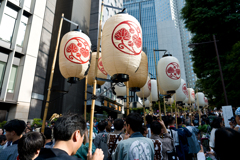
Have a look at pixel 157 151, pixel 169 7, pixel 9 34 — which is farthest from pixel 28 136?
pixel 169 7

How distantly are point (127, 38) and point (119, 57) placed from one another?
428 mm

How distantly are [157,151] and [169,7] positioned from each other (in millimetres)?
101192

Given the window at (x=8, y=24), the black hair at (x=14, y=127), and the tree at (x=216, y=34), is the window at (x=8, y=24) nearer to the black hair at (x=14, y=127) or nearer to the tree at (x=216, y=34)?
the black hair at (x=14, y=127)

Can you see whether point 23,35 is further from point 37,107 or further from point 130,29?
point 130,29

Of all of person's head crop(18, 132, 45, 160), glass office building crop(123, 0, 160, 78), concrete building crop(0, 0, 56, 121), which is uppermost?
glass office building crop(123, 0, 160, 78)

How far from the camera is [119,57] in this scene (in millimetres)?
2787

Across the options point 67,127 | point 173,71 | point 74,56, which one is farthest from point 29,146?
point 173,71

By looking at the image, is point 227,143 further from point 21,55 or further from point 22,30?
point 22,30

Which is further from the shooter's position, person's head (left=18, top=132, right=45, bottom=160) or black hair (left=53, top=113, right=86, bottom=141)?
person's head (left=18, top=132, right=45, bottom=160)

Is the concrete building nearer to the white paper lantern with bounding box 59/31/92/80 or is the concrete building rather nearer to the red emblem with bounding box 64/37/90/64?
the white paper lantern with bounding box 59/31/92/80

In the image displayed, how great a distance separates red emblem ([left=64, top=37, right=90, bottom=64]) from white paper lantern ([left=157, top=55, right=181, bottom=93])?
263 cm

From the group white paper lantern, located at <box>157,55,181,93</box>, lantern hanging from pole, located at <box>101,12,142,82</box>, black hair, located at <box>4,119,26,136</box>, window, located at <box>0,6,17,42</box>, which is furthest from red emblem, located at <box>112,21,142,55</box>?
window, located at <box>0,6,17,42</box>

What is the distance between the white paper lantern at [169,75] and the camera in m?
4.91

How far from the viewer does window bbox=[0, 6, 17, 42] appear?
9.97 m
